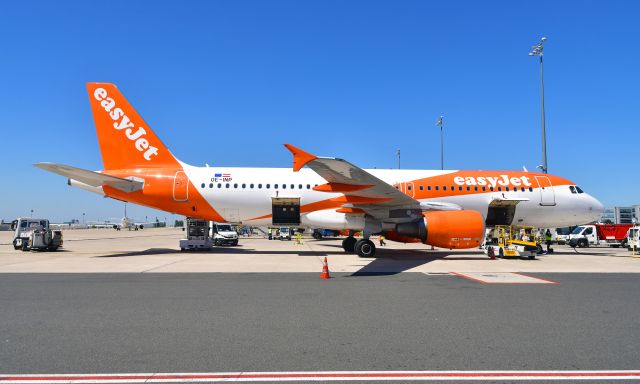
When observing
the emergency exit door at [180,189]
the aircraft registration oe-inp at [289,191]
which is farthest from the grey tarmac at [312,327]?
the emergency exit door at [180,189]

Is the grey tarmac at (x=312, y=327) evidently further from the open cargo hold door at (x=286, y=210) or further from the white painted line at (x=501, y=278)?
the open cargo hold door at (x=286, y=210)

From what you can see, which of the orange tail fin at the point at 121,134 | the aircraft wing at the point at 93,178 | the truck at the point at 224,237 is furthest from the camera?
the truck at the point at 224,237

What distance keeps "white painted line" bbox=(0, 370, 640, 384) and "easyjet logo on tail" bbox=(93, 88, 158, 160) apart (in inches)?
693

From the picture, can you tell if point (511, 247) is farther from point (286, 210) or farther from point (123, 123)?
point (123, 123)

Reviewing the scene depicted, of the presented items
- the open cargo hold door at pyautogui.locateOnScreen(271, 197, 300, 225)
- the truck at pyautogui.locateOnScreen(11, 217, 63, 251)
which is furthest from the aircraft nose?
the truck at pyautogui.locateOnScreen(11, 217, 63, 251)

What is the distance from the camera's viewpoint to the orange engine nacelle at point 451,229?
16516mm

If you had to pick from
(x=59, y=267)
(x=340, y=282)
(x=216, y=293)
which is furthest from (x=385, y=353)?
(x=59, y=267)

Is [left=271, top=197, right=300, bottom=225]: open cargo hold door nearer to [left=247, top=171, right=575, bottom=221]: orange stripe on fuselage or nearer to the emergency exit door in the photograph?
[left=247, top=171, right=575, bottom=221]: orange stripe on fuselage

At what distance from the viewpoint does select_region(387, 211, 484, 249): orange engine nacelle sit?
16.5 meters

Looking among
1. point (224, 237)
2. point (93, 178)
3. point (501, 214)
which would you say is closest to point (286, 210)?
point (93, 178)

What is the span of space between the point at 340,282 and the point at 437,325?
15.3ft

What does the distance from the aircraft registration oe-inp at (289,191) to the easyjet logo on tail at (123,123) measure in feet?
0.14

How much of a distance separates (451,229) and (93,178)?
14843mm

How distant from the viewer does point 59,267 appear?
46.5 feet
